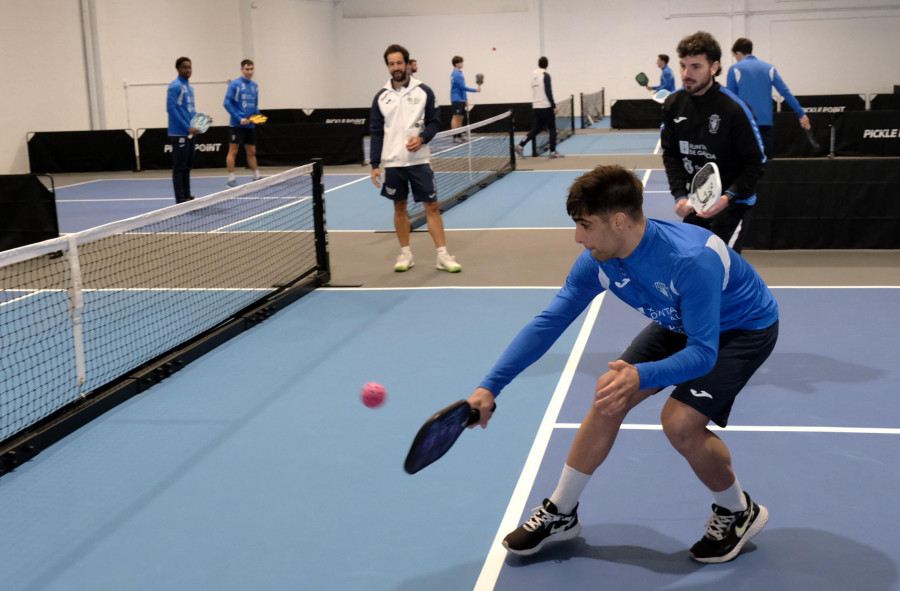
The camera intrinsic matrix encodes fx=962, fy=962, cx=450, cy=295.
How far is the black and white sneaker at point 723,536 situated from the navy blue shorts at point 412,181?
5209 millimetres

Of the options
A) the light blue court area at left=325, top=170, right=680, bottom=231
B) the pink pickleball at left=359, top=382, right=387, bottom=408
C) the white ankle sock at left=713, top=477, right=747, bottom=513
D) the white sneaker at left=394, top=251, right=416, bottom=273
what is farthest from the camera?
the light blue court area at left=325, top=170, right=680, bottom=231

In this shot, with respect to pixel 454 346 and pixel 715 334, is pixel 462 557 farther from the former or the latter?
pixel 454 346

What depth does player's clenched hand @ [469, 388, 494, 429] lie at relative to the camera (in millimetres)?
2910

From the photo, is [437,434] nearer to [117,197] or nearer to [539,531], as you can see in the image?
[539,531]

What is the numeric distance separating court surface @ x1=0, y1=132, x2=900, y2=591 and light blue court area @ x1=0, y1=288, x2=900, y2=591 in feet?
0.04

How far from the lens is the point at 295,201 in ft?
42.4

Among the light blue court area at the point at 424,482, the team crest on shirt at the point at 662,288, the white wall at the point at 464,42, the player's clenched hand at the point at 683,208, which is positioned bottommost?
the light blue court area at the point at 424,482

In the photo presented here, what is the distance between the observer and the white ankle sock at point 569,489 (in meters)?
3.34

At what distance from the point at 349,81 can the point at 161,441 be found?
2926cm

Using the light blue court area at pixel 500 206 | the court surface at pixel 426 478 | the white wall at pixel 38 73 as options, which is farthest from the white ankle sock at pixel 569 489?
the white wall at pixel 38 73

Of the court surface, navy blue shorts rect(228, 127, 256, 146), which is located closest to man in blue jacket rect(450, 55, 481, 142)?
navy blue shorts rect(228, 127, 256, 146)

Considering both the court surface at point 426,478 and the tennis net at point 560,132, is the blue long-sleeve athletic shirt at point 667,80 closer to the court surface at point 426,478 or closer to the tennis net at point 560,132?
the tennis net at point 560,132

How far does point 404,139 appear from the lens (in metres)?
8.12

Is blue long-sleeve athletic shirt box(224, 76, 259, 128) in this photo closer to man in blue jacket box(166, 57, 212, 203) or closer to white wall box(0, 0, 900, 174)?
man in blue jacket box(166, 57, 212, 203)
